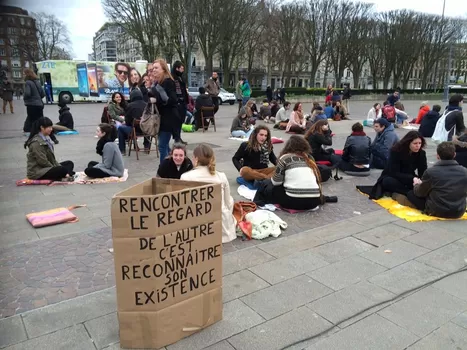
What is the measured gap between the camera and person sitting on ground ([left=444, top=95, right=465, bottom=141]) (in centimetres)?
1009

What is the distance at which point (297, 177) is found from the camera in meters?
5.12

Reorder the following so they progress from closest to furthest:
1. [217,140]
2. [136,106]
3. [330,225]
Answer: [330,225] < [136,106] < [217,140]

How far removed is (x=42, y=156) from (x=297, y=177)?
14.5 ft

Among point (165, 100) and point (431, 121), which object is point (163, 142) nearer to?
point (165, 100)

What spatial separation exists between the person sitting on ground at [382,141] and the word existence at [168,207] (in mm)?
6455

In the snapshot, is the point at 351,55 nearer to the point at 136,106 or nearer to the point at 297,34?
the point at 297,34

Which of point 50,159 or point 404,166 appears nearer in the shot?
point 404,166

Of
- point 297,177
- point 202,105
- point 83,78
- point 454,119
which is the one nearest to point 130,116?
point 202,105

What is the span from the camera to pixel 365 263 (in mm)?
3854

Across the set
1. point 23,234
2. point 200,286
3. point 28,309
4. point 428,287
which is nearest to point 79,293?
point 28,309

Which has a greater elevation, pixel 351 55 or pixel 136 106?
pixel 351 55

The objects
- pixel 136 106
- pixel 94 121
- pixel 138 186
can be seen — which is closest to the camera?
pixel 138 186

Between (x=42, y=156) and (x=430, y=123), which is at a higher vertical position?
(x=42, y=156)

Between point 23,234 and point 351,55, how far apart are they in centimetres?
5307
